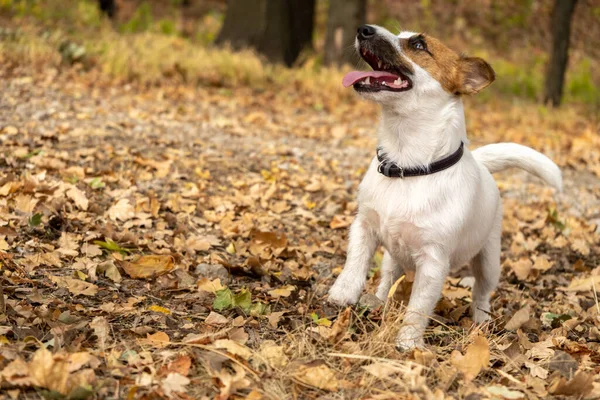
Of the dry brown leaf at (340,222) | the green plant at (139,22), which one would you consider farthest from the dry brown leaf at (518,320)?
the green plant at (139,22)

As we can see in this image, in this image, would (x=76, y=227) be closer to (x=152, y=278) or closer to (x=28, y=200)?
(x=28, y=200)

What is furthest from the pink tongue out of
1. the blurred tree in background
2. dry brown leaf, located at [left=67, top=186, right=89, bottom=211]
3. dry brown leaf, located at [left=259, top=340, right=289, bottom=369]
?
the blurred tree in background

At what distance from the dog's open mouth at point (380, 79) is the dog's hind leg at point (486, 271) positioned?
1.02 m

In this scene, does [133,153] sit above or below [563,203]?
above

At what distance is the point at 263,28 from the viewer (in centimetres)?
1237

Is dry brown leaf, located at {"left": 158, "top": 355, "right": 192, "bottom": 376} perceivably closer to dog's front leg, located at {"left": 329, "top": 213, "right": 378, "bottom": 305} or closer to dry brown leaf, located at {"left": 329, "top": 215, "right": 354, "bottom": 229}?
dog's front leg, located at {"left": 329, "top": 213, "right": 378, "bottom": 305}

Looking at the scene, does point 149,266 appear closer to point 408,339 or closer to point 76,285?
point 76,285

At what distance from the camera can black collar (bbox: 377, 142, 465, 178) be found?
3518mm

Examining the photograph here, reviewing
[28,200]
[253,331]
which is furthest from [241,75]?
[253,331]

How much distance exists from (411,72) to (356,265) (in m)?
1.01

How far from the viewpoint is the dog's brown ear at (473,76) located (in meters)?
3.62

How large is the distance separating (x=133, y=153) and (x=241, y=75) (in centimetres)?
461

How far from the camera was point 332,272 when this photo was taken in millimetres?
4574

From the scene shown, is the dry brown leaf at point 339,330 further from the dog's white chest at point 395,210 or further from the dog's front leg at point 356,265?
the dog's white chest at point 395,210
